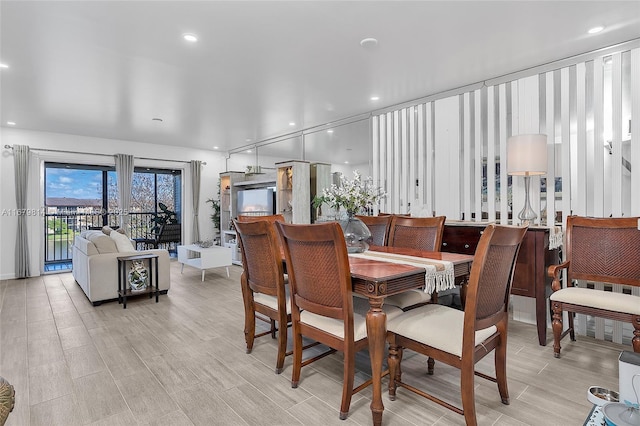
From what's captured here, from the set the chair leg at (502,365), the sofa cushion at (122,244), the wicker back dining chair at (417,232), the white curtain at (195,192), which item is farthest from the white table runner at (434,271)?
the white curtain at (195,192)

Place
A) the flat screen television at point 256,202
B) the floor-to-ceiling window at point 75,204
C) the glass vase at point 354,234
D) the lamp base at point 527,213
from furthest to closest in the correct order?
the flat screen television at point 256,202
the floor-to-ceiling window at point 75,204
the lamp base at point 527,213
the glass vase at point 354,234

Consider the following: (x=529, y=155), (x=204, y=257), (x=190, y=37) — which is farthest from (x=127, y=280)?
(x=529, y=155)

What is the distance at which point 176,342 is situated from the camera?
2809 mm

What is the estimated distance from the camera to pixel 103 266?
392cm

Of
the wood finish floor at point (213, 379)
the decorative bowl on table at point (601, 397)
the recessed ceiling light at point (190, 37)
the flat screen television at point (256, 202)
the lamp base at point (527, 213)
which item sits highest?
the recessed ceiling light at point (190, 37)

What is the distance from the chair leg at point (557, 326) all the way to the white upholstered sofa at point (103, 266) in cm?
422

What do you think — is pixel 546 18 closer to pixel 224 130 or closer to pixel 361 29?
pixel 361 29

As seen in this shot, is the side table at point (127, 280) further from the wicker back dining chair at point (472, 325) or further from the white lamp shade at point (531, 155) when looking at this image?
the white lamp shade at point (531, 155)

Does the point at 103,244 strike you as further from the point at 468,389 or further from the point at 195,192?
the point at 468,389

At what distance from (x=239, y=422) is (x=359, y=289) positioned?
3.09ft

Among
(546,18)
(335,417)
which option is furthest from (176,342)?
(546,18)

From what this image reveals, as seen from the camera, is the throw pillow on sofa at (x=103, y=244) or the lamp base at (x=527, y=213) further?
the throw pillow on sofa at (x=103, y=244)

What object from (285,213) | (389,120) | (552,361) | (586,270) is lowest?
(552,361)

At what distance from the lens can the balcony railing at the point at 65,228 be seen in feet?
20.8
